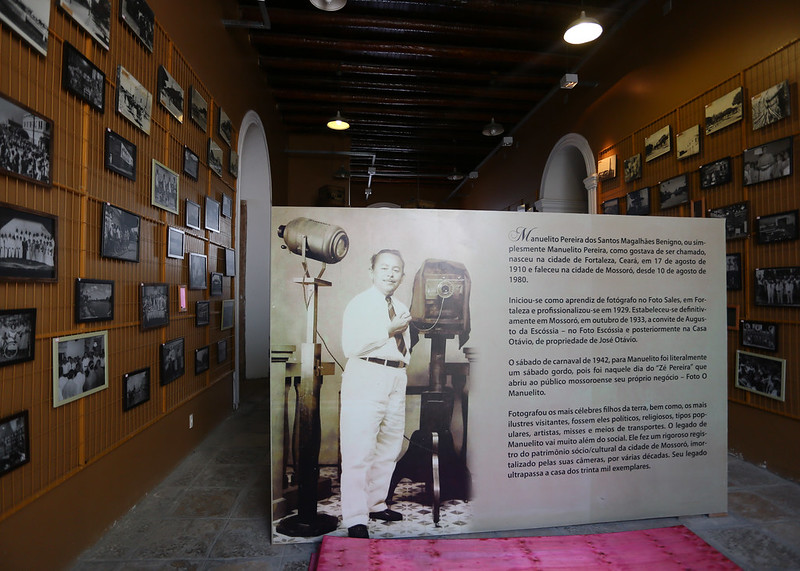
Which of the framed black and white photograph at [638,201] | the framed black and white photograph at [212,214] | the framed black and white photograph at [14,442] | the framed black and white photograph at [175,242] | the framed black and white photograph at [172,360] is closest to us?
the framed black and white photograph at [14,442]

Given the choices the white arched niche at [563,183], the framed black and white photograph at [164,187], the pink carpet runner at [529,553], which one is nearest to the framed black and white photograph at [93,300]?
the framed black and white photograph at [164,187]

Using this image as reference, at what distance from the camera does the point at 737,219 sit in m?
3.54

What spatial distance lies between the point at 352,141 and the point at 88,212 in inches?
320

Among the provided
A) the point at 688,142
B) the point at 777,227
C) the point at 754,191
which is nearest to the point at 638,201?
the point at 688,142

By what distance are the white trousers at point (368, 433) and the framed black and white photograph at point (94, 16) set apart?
214 cm

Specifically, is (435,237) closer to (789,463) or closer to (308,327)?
(308,327)

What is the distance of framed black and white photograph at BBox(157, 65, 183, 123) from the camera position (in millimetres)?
3111

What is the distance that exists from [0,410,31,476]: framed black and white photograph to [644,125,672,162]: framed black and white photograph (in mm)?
5282

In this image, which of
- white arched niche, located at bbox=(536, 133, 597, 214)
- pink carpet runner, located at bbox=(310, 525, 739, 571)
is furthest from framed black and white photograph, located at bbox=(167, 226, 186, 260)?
white arched niche, located at bbox=(536, 133, 597, 214)

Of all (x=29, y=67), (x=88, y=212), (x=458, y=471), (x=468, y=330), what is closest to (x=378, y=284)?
(x=468, y=330)

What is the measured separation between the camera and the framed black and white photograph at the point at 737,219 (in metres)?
3.46

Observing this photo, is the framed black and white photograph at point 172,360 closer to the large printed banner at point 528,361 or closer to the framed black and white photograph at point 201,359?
the framed black and white photograph at point 201,359

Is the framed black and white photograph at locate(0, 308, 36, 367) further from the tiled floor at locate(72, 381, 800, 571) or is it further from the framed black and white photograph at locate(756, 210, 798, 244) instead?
the framed black and white photograph at locate(756, 210, 798, 244)

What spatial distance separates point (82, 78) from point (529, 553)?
10.7ft
